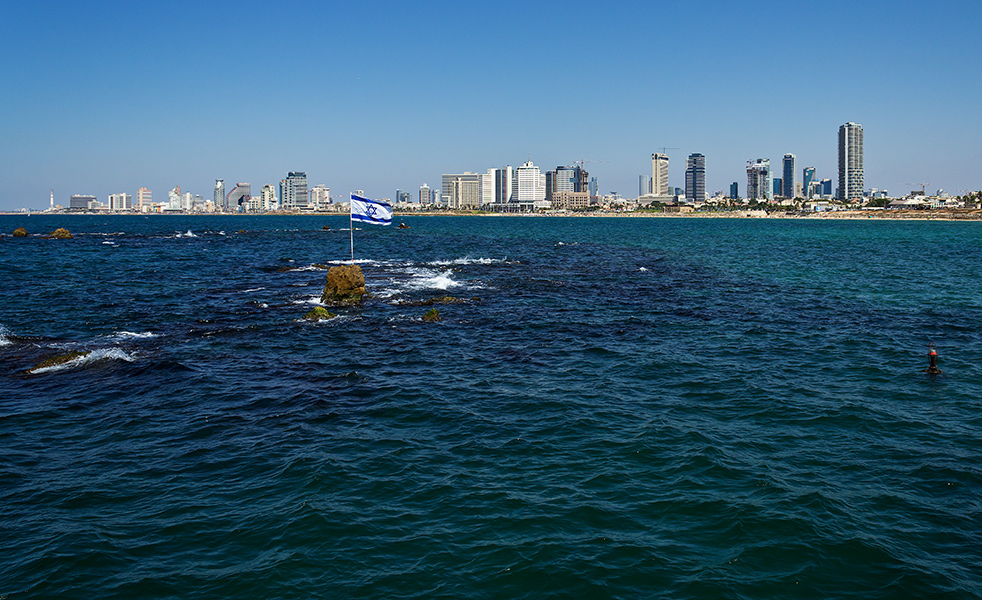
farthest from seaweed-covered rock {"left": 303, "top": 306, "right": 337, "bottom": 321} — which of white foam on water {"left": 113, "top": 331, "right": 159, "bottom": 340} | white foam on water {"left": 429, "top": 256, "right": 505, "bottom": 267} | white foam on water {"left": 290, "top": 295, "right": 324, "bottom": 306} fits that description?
white foam on water {"left": 429, "top": 256, "right": 505, "bottom": 267}

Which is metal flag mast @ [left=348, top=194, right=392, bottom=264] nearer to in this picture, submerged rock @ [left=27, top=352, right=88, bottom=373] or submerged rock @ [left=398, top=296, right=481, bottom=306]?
submerged rock @ [left=398, top=296, right=481, bottom=306]

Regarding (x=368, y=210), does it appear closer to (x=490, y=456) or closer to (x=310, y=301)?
(x=310, y=301)

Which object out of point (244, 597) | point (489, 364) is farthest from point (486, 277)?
point (244, 597)

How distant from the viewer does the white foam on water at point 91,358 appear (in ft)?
74.0

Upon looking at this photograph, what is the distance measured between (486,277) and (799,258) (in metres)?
42.2

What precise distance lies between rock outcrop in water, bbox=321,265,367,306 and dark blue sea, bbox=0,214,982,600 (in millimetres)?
4522

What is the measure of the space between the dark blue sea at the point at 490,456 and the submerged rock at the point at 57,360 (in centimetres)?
36

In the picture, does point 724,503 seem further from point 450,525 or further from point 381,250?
point 381,250

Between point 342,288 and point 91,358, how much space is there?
16633 millimetres

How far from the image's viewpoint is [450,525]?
12281mm

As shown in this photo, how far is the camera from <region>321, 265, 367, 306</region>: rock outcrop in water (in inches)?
1521

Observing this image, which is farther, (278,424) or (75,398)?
(75,398)

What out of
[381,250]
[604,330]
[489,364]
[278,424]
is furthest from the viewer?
[381,250]

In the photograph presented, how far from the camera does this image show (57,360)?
23.4m
